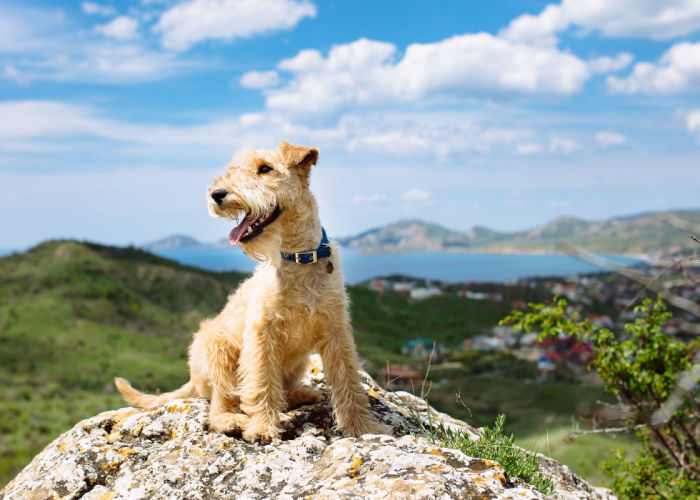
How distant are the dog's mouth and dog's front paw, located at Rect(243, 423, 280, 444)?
5.09ft

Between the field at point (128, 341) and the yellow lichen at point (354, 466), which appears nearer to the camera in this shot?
the yellow lichen at point (354, 466)

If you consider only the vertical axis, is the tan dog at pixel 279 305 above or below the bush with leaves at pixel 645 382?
above

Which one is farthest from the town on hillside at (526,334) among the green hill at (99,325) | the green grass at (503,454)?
the green grass at (503,454)

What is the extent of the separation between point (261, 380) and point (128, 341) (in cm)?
7086

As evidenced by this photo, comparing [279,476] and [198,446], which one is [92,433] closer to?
[198,446]

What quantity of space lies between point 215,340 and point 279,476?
1.74 m

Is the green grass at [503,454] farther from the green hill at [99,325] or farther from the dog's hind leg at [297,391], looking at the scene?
the green hill at [99,325]

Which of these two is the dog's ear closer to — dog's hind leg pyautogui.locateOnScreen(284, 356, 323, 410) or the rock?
dog's hind leg pyautogui.locateOnScreen(284, 356, 323, 410)

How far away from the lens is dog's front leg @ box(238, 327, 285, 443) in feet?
13.9

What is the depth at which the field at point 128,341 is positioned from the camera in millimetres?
47656

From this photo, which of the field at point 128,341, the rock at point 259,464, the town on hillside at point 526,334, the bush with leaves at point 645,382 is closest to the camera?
the rock at point 259,464

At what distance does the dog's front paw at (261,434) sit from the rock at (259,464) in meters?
0.06

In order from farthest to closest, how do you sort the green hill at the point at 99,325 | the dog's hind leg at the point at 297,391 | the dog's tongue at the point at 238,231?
the green hill at the point at 99,325 → the dog's hind leg at the point at 297,391 → the dog's tongue at the point at 238,231

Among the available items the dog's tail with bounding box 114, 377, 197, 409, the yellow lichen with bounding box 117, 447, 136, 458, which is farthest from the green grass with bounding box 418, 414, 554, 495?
the dog's tail with bounding box 114, 377, 197, 409
